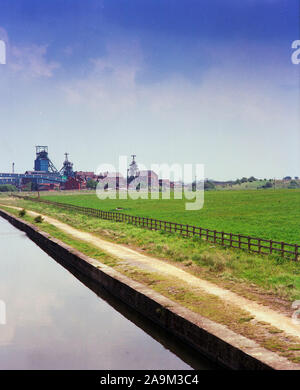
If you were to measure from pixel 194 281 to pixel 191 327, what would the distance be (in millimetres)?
5269

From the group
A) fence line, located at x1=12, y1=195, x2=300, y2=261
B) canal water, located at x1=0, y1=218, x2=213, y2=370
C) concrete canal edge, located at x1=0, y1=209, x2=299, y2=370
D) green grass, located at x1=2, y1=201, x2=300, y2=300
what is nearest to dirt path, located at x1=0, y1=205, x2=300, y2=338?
green grass, located at x1=2, y1=201, x2=300, y2=300

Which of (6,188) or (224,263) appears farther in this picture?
(6,188)

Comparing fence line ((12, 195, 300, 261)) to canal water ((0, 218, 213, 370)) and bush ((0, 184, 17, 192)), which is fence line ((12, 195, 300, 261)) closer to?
canal water ((0, 218, 213, 370))

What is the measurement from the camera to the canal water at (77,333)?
10602 millimetres

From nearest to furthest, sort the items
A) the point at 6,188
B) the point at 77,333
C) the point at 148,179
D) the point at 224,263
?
1. the point at 77,333
2. the point at 224,263
3. the point at 6,188
4. the point at 148,179

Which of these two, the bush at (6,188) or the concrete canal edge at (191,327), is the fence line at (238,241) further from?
the bush at (6,188)

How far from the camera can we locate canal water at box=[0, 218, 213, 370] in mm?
10602

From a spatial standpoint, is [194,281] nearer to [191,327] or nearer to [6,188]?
[191,327]

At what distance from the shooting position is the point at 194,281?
53.7ft

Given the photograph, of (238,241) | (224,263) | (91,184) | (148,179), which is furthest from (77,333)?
(148,179)

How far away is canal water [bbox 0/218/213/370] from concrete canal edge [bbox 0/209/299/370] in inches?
11.5
